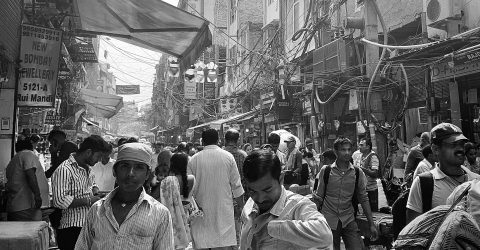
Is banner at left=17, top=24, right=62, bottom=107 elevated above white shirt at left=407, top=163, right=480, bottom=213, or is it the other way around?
banner at left=17, top=24, right=62, bottom=107

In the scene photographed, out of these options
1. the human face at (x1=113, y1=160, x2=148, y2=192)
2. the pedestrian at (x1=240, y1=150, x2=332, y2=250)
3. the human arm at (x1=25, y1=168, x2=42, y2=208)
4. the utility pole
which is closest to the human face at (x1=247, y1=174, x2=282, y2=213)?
the pedestrian at (x1=240, y1=150, x2=332, y2=250)

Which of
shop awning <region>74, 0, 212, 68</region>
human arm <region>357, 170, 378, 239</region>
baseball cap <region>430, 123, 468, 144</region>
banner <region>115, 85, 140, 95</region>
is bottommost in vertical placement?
human arm <region>357, 170, 378, 239</region>

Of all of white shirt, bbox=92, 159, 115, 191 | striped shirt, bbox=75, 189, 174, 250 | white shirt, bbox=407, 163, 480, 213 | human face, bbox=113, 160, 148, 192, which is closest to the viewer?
striped shirt, bbox=75, 189, 174, 250

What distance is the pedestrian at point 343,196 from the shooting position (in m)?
5.73

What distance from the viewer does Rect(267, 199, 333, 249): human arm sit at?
2.20 m

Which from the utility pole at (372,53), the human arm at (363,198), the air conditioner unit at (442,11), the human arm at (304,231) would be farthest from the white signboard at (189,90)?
the human arm at (304,231)

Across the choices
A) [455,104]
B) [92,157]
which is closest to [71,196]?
[92,157]

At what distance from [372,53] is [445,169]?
12.1 meters

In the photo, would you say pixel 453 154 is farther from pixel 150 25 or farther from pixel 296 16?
pixel 296 16

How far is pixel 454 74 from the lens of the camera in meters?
11.0

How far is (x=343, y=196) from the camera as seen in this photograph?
18.9 ft

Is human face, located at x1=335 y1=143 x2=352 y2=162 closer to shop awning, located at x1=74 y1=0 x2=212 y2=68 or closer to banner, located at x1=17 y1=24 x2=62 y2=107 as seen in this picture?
shop awning, located at x1=74 y1=0 x2=212 y2=68

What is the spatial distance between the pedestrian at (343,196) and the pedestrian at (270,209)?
341 centimetres

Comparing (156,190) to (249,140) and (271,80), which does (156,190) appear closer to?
(271,80)
